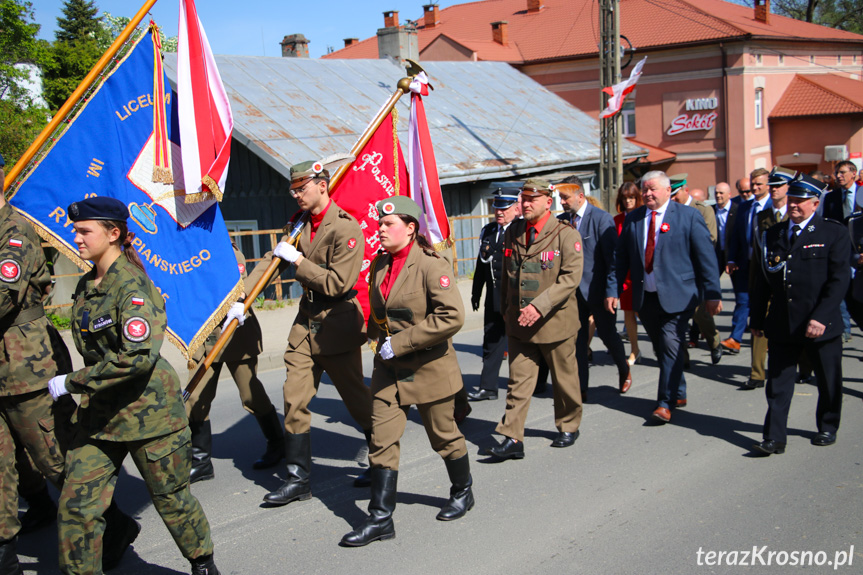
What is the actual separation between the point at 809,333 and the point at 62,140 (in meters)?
5.08

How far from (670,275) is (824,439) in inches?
65.9

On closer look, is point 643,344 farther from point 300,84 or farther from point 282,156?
point 300,84

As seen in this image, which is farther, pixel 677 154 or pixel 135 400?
pixel 677 154

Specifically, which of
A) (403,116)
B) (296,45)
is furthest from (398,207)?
(296,45)

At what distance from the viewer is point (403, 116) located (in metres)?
20.2

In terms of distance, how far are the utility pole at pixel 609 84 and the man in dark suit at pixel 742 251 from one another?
7.62 m

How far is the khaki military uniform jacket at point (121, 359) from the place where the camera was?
11.3 ft

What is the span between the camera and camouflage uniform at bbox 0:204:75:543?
13.3ft

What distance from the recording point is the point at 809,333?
17.8 feet

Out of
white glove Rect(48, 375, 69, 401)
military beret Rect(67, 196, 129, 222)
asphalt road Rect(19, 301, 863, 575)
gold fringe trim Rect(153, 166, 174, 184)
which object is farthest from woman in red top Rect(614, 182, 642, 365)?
white glove Rect(48, 375, 69, 401)

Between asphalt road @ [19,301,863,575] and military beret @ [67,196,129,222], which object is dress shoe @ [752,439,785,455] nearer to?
asphalt road @ [19,301,863,575]

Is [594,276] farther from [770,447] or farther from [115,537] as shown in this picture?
[115,537]

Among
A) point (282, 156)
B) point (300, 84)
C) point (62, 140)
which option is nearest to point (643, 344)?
point (62, 140)

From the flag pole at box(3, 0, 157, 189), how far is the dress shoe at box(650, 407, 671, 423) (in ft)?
15.7
